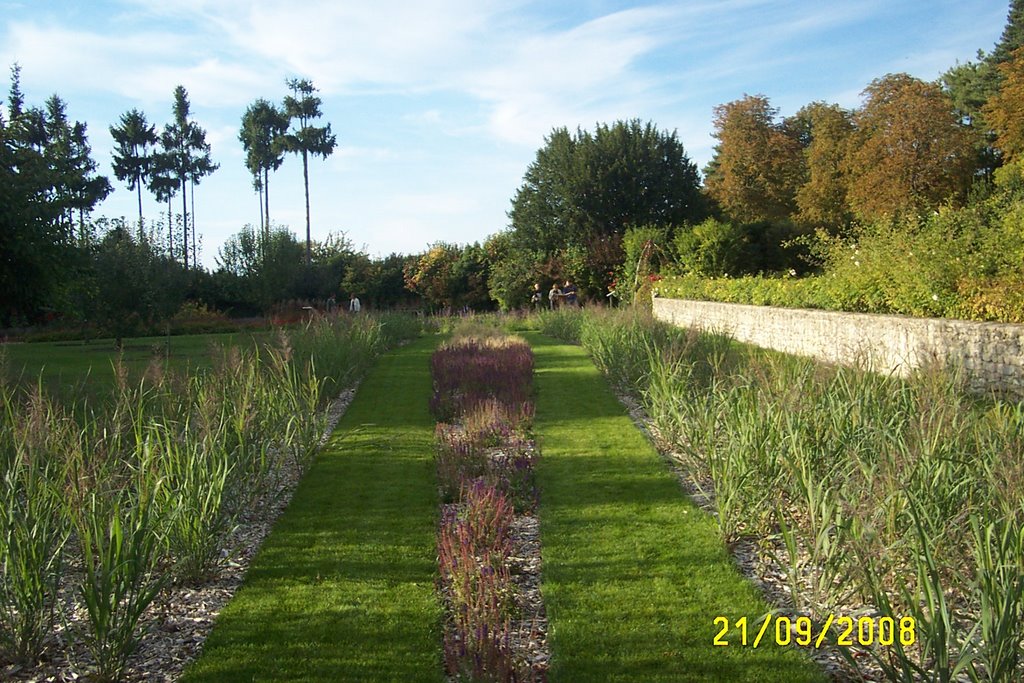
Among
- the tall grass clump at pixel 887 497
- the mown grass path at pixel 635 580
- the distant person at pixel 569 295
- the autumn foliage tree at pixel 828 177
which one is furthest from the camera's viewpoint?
the autumn foliage tree at pixel 828 177

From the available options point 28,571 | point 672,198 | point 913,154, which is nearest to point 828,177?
point 913,154

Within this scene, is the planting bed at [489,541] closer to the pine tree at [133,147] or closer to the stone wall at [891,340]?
the stone wall at [891,340]

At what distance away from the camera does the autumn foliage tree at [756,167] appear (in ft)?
127

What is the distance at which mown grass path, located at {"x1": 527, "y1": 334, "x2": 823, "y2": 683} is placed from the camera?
3236mm

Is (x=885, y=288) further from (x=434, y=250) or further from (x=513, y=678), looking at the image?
(x=434, y=250)

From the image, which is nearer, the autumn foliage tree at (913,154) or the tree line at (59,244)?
the tree line at (59,244)

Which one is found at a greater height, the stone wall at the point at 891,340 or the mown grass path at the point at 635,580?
the stone wall at the point at 891,340

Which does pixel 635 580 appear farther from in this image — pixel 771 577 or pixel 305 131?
pixel 305 131

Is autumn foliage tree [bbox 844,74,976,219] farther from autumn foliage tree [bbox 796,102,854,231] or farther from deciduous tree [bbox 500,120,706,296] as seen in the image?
deciduous tree [bbox 500,120,706,296]

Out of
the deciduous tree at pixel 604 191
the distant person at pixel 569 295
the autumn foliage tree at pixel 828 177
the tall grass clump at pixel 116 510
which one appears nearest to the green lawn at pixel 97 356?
the tall grass clump at pixel 116 510

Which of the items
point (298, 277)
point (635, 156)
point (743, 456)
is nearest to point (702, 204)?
point (635, 156)

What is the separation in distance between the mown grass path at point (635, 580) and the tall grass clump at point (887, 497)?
0.32 metres
